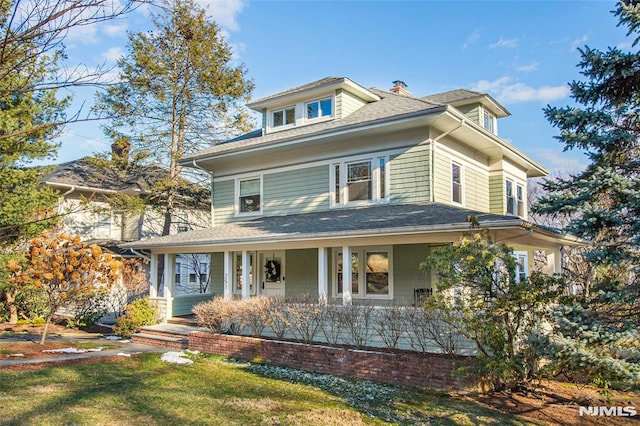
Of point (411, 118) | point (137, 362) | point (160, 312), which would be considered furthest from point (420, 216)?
point (160, 312)

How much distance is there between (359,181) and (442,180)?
2.32m

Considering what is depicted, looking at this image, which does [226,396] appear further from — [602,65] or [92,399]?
[602,65]

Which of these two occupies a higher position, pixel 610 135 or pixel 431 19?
pixel 431 19

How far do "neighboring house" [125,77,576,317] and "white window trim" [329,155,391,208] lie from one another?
0.11 feet

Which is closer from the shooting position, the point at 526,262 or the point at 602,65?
the point at 602,65

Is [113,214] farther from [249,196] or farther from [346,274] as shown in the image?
[346,274]

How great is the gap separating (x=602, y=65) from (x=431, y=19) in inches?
284

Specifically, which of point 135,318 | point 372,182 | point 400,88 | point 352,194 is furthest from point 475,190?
point 135,318

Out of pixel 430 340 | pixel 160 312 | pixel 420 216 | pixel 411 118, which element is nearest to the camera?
pixel 430 340

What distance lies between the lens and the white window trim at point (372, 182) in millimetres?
13828

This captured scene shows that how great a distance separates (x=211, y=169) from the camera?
17797 millimetres

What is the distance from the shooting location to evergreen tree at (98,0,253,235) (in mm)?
21109

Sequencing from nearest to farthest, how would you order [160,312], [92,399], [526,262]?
[92,399] → [160,312] → [526,262]

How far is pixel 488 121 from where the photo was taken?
1703 centimetres
